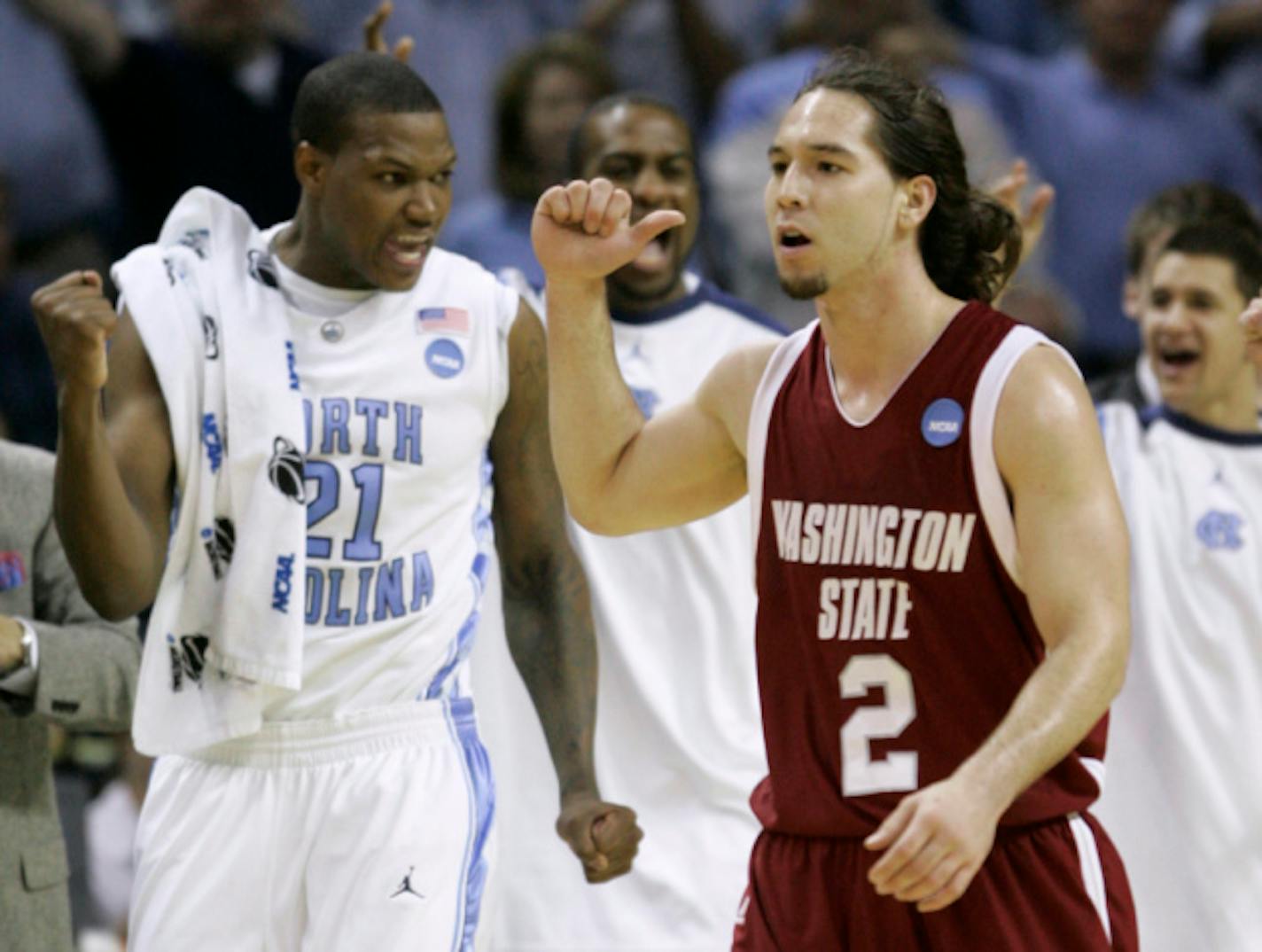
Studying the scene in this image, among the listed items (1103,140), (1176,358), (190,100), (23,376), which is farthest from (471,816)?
(1103,140)

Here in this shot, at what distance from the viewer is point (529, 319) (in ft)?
16.8

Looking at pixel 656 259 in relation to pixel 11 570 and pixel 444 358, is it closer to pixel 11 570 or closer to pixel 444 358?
pixel 444 358

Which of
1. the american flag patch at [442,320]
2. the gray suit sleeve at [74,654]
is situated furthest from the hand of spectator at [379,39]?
the gray suit sleeve at [74,654]

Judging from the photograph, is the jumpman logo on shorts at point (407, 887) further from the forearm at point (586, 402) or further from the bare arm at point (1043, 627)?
the bare arm at point (1043, 627)

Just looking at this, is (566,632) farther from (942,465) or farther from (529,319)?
(942,465)

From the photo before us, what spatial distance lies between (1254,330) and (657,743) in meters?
2.17

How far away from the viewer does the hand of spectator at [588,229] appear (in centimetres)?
428

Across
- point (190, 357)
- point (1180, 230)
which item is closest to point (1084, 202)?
point (1180, 230)

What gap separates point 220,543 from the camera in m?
4.75

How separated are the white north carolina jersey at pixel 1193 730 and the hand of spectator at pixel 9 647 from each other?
2941 millimetres

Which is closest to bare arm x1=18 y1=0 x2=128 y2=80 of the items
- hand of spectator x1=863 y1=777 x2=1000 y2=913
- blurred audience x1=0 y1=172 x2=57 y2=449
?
blurred audience x1=0 y1=172 x2=57 y2=449

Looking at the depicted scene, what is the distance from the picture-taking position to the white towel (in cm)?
464

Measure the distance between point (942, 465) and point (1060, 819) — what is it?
2.20 ft

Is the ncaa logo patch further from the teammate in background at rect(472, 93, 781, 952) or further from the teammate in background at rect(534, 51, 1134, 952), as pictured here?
the teammate in background at rect(472, 93, 781, 952)
